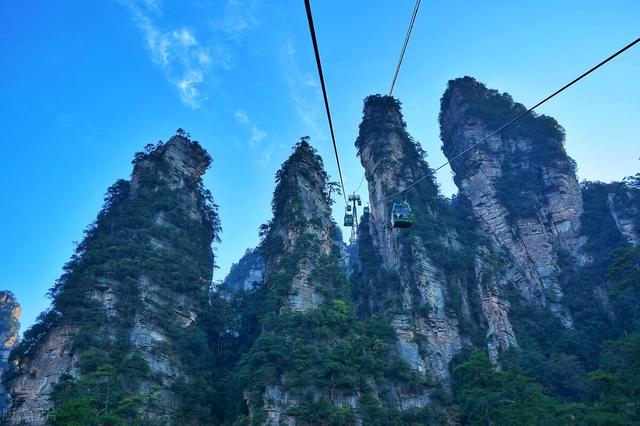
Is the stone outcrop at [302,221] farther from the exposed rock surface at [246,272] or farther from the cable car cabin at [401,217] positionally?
the exposed rock surface at [246,272]

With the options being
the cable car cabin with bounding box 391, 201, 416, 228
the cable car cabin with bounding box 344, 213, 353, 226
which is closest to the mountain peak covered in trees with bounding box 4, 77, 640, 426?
the cable car cabin with bounding box 344, 213, 353, 226

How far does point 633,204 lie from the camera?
40750mm

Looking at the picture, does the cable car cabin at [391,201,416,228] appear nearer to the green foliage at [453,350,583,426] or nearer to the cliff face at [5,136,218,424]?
the green foliage at [453,350,583,426]

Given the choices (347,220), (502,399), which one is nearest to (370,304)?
(347,220)

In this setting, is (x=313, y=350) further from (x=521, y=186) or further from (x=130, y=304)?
(x=521, y=186)

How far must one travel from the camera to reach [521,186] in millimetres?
45812

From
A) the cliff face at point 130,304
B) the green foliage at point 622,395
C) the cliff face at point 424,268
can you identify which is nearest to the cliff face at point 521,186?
the cliff face at point 424,268

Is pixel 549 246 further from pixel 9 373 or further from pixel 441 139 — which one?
pixel 9 373

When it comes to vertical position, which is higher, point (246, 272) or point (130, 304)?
point (246, 272)

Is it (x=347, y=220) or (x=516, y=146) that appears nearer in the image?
(x=347, y=220)

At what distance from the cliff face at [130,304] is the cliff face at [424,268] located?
16.0m

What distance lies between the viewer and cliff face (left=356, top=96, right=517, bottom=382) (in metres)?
32.2

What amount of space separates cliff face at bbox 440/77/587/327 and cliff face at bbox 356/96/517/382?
3.28 m

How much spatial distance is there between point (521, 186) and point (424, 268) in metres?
17.9
